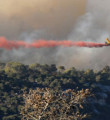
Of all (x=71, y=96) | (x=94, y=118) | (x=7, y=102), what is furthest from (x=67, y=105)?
(x=94, y=118)

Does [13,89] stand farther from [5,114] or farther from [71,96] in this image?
[71,96]

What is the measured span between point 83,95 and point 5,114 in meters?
114

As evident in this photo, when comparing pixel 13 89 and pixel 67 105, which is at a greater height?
pixel 13 89

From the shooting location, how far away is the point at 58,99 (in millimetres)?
52656

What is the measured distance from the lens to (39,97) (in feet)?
169

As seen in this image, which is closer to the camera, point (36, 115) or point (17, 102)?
point (36, 115)

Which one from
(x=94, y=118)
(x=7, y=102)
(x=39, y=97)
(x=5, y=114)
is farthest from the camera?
(x=94, y=118)

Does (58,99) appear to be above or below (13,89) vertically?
below

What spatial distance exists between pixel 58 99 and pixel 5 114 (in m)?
113

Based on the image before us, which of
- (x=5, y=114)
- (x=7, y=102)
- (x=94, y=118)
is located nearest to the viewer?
(x=5, y=114)

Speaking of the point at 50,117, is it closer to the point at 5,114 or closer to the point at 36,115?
the point at 36,115

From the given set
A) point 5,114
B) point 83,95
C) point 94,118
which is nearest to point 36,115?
point 83,95

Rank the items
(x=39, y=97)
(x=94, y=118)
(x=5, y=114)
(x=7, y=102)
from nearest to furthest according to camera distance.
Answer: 1. (x=39, y=97)
2. (x=5, y=114)
3. (x=7, y=102)
4. (x=94, y=118)

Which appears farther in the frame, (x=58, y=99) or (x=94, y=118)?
(x=94, y=118)
